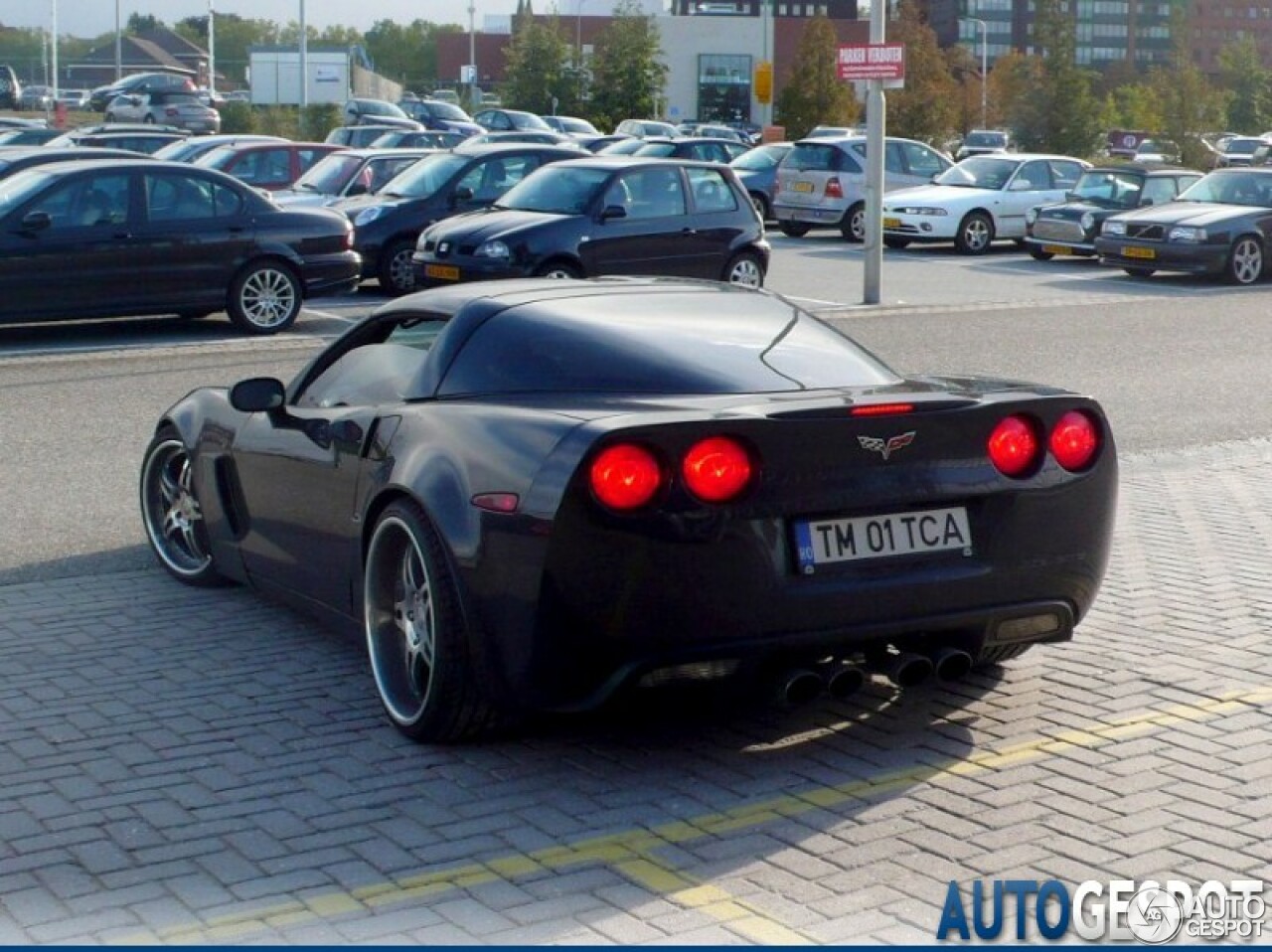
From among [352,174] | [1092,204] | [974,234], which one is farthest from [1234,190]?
[352,174]

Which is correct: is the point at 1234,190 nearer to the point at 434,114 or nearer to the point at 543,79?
the point at 434,114

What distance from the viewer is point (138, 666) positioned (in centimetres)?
668

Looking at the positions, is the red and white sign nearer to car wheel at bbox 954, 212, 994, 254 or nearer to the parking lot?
car wheel at bbox 954, 212, 994, 254

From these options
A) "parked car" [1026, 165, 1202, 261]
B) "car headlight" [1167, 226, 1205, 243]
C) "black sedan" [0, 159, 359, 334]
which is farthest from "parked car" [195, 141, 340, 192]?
"car headlight" [1167, 226, 1205, 243]

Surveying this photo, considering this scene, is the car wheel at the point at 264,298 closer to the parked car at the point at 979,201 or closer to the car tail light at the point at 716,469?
the car tail light at the point at 716,469

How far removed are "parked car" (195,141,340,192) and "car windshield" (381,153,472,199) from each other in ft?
15.7

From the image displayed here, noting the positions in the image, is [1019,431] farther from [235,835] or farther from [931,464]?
[235,835]

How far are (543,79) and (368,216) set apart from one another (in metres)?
39.0

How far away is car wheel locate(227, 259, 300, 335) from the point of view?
17.4 metres

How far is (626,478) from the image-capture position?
17.2ft

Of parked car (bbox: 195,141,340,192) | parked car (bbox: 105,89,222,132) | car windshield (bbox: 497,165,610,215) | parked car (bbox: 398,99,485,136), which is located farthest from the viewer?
parked car (bbox: 105,89,222,132)

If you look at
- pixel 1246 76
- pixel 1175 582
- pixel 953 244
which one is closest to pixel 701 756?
pixel 1175 582

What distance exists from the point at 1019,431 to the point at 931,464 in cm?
40

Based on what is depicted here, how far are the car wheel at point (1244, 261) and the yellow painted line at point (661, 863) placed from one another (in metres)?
20.1
